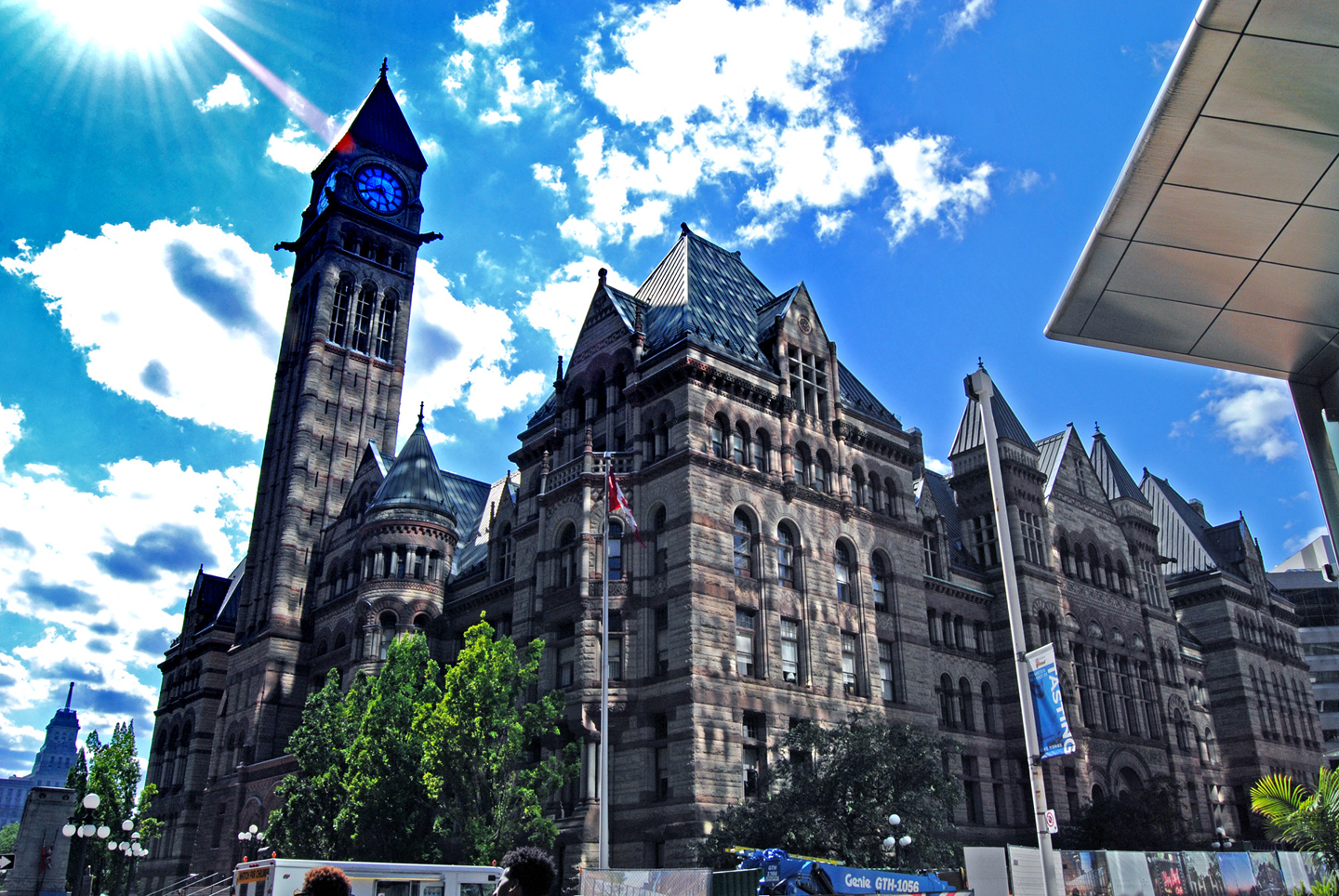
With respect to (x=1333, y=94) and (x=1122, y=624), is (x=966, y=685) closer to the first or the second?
(x=1122, y=624)

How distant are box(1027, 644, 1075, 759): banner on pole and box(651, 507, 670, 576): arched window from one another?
76.6 feet

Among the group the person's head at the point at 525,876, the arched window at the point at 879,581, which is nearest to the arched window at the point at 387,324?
the arched window at the point at 879,581

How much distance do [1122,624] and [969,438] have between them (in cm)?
1409

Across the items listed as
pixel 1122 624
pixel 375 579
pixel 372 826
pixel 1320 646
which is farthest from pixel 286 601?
pixel 1320 646

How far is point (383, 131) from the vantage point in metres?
85.4

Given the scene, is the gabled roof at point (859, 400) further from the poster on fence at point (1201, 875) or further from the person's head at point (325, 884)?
the person's head at point (325, 884)

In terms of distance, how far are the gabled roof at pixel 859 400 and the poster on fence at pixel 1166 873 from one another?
1011 inches

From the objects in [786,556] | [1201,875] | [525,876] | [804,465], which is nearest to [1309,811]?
[1201,875]

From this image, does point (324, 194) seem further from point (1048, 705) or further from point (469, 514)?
point (1048, 705)

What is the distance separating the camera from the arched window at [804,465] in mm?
44375

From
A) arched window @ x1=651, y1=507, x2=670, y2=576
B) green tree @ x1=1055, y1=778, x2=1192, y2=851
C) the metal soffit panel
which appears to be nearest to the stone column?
arched window @ x1=651, y1=507, x2=670, y2=576

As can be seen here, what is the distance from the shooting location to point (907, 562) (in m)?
47.2

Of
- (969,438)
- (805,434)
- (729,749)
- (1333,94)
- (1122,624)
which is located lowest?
(729,749)

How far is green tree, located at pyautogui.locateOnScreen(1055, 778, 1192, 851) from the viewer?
46.5 metres
